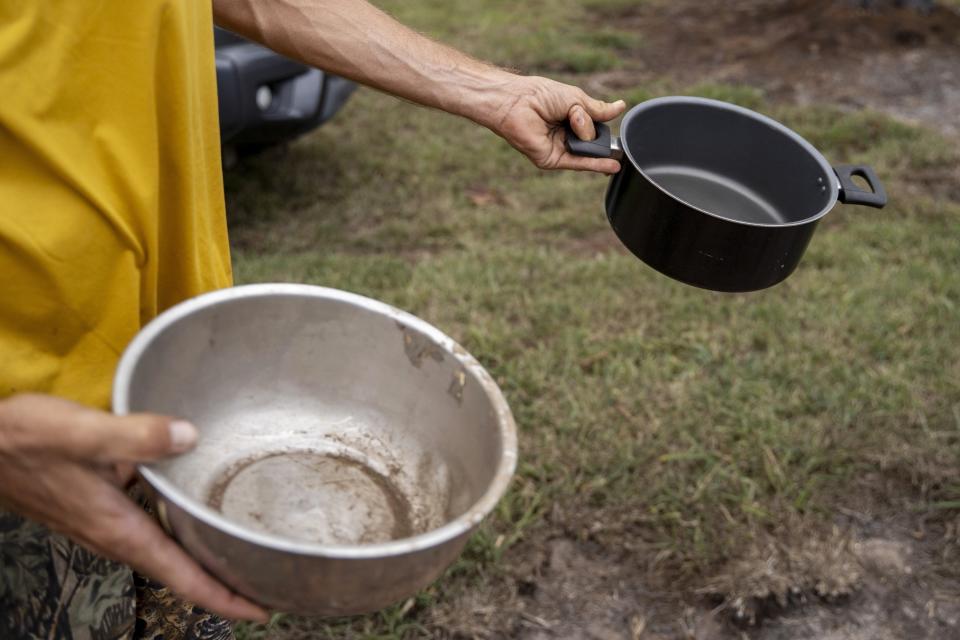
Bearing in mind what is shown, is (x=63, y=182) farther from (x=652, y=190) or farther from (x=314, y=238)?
(x=314, y=238)

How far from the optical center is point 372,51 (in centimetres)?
157

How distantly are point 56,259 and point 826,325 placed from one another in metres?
2.68

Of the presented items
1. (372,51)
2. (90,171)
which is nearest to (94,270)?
(90,171)

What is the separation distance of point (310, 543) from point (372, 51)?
3.00 feet

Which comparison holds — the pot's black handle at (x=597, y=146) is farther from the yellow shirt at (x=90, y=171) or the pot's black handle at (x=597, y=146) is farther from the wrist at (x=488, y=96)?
the yellow shirt at (x=90, y=171)

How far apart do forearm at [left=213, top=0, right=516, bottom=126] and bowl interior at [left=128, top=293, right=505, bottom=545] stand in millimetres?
534

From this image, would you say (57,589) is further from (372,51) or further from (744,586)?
(744,586)

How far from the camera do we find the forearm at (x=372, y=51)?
4.99 ft

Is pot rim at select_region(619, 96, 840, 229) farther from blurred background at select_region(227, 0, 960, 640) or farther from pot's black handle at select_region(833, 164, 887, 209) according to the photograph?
blurred background at select_region(227, 0, 960, 640)

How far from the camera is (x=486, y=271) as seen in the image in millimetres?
3453

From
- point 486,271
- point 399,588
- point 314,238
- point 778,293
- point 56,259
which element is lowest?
point 314,238

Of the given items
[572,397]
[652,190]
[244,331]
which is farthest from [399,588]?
[572,397]

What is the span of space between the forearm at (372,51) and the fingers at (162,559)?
0.86m

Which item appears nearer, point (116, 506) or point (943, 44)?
point (116, 506)
